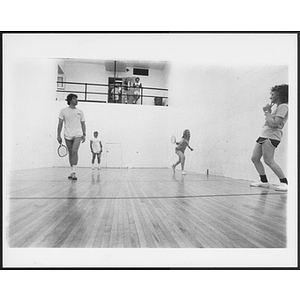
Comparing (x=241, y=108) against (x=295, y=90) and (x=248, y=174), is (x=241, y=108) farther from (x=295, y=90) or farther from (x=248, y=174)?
(x=295, y=90)

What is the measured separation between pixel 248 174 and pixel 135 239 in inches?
75.5

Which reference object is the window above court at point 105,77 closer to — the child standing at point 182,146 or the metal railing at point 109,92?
the metal railing at point 109,92

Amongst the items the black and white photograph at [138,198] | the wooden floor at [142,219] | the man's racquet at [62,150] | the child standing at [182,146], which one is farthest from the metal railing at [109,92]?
the wooden floor at [142,219]

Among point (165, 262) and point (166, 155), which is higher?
point (166, 155)

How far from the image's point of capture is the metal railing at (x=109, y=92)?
2243 millimetres

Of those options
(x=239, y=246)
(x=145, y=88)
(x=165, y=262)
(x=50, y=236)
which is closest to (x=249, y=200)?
(x=239, y=246)

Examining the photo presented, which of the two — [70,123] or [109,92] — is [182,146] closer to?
[109,92]

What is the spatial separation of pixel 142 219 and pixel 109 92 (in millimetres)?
1727

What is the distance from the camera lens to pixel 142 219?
4.49ft

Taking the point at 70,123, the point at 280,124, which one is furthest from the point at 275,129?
the point at 70,123

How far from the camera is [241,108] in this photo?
118 inches

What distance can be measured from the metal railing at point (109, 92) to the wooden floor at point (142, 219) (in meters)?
0.77

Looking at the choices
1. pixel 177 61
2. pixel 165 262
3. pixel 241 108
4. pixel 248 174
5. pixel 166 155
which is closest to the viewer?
pixel 165 262

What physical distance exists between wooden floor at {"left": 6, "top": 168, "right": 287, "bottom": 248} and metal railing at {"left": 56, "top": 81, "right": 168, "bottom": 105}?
0.77 meters
